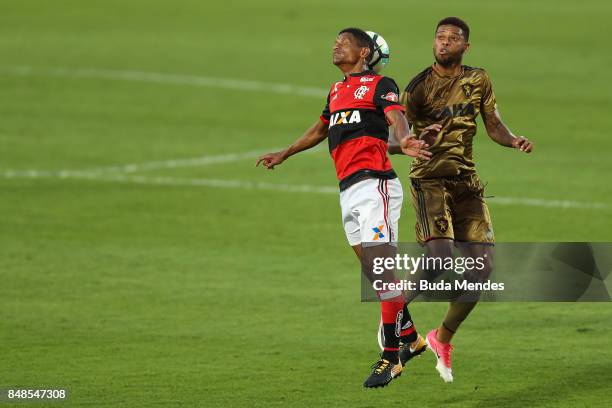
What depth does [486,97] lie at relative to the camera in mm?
10648

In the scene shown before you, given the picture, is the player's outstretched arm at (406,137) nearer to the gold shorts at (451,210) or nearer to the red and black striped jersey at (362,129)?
the red and black striped jersey at (362,129)

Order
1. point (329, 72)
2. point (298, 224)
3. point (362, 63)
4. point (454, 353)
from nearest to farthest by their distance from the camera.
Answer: point (362, 63)
point (454, 353)
point (298, 224)
point (329, 72)

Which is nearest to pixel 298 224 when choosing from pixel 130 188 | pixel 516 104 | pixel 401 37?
pixel 130 188

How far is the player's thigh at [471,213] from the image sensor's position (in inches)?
422

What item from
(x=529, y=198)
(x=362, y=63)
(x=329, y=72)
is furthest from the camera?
(x=329, y=72)

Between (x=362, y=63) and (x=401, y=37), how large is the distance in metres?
21.4

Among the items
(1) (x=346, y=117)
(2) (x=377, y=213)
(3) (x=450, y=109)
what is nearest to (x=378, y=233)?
(2) (x=377, y=213)

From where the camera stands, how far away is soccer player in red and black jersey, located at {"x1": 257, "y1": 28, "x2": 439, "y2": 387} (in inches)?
392

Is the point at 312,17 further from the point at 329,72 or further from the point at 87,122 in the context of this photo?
the point at 87,122

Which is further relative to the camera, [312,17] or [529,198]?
[312,17]

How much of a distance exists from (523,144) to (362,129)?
1259 mm

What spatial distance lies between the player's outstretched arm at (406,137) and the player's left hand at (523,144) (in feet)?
2.26

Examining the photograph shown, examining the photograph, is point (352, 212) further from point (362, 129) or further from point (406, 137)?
point (406, 137)

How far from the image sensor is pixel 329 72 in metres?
28.1
